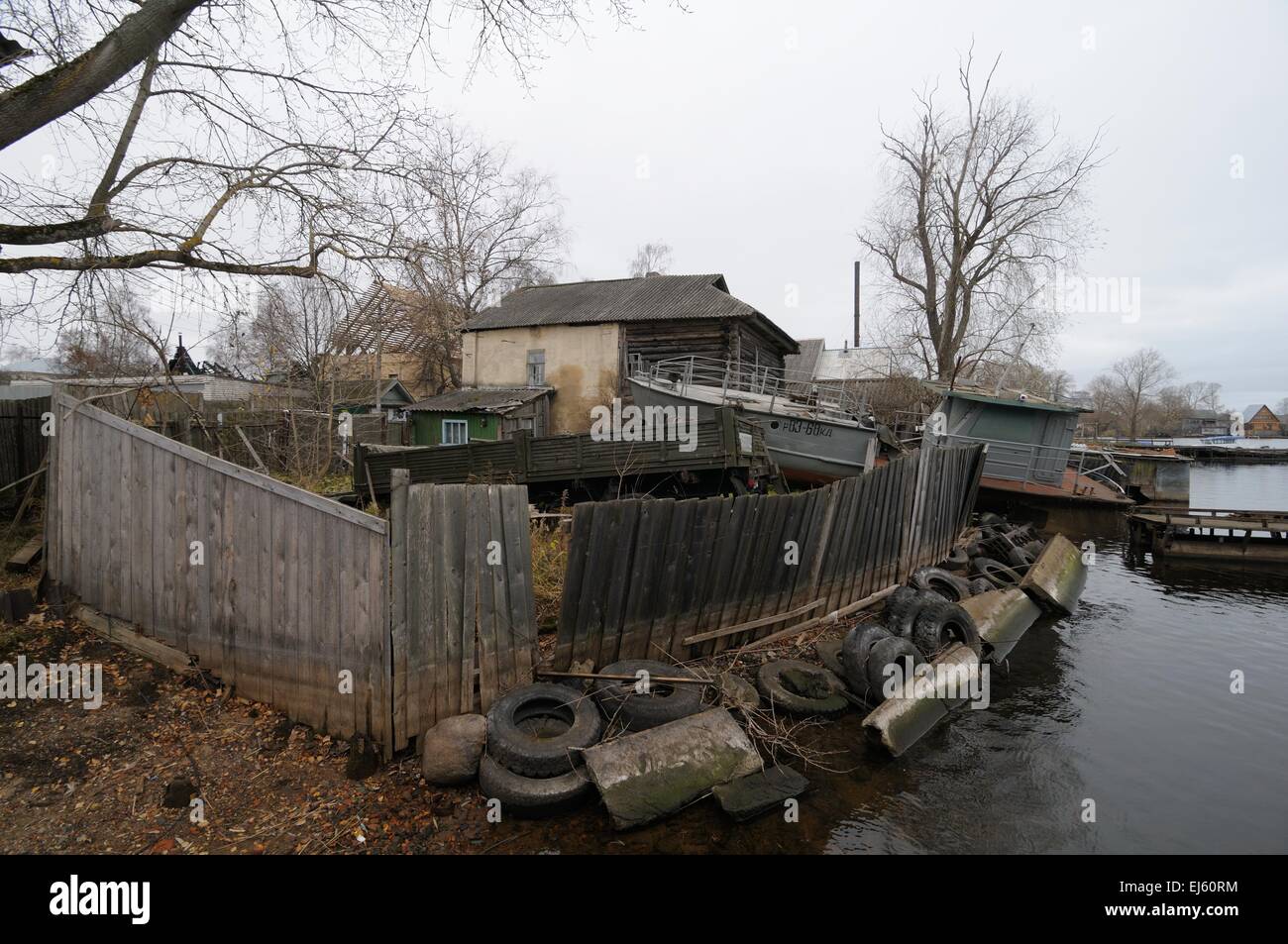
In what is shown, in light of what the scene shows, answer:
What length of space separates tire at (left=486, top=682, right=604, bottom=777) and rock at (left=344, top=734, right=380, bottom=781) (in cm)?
76

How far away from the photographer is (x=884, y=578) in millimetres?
8523

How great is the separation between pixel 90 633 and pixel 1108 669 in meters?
10.7

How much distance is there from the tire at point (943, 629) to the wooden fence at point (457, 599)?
4.44 m

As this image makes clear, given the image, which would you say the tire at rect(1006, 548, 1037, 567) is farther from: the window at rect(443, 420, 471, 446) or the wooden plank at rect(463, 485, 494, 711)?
→ the window at rect(443, 420, 471, 446)

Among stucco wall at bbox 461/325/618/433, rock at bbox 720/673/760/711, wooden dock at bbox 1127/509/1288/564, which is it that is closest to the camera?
rock at bbox 720/673/760/711

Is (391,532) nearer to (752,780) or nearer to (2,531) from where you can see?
(752,780)

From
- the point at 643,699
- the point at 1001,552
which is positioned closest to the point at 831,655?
the point at 643,699

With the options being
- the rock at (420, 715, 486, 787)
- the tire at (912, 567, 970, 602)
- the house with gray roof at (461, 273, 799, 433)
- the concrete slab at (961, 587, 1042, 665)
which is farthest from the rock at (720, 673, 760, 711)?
the house with gray roof at (461, 273, 799, 433)

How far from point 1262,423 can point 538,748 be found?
144810 millimetres

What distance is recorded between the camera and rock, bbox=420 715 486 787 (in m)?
3.93

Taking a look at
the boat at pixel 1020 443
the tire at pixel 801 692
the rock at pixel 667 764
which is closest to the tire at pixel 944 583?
the tire at pixel 801 692

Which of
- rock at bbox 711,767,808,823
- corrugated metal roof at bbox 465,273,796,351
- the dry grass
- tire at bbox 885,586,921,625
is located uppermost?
corrugated metal roof at bbox 465,273,796,351
